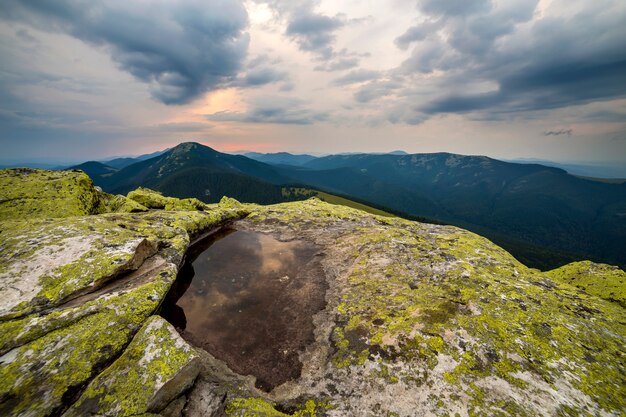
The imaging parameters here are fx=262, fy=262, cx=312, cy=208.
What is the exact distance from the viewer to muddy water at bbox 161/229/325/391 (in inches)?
428

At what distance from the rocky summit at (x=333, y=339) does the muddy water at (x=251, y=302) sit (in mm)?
470

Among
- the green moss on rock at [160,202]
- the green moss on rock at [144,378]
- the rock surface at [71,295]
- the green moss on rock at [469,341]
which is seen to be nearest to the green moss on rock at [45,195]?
the rock surface at [71,295]

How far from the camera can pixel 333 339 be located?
1123 centimetres

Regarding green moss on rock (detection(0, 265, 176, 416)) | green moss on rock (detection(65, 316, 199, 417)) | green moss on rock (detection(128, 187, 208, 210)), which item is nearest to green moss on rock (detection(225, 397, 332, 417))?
green moss on rock (detection(65, 316, 199, 417))

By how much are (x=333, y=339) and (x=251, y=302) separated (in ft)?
16.9

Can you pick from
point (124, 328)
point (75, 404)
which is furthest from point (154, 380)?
point (124, 328)

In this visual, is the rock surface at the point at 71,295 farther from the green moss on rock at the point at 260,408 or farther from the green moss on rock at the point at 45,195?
the green moss on rock at the point at 260,408

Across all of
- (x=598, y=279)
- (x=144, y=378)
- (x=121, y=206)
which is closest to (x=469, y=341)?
(x=144, y=378)

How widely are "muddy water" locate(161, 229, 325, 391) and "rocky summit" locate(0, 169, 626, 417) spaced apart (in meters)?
0.47

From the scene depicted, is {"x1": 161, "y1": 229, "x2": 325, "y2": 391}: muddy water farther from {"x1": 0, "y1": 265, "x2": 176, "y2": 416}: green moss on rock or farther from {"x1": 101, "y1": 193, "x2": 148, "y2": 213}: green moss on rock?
{"x1": 101, "y1": 193, "x2": 148, "y2": 213}: green moss on rock

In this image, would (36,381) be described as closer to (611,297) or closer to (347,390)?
(347,390)

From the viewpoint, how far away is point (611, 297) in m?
13.6

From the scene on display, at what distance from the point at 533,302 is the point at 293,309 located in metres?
11.1

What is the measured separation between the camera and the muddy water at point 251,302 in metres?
10.9
